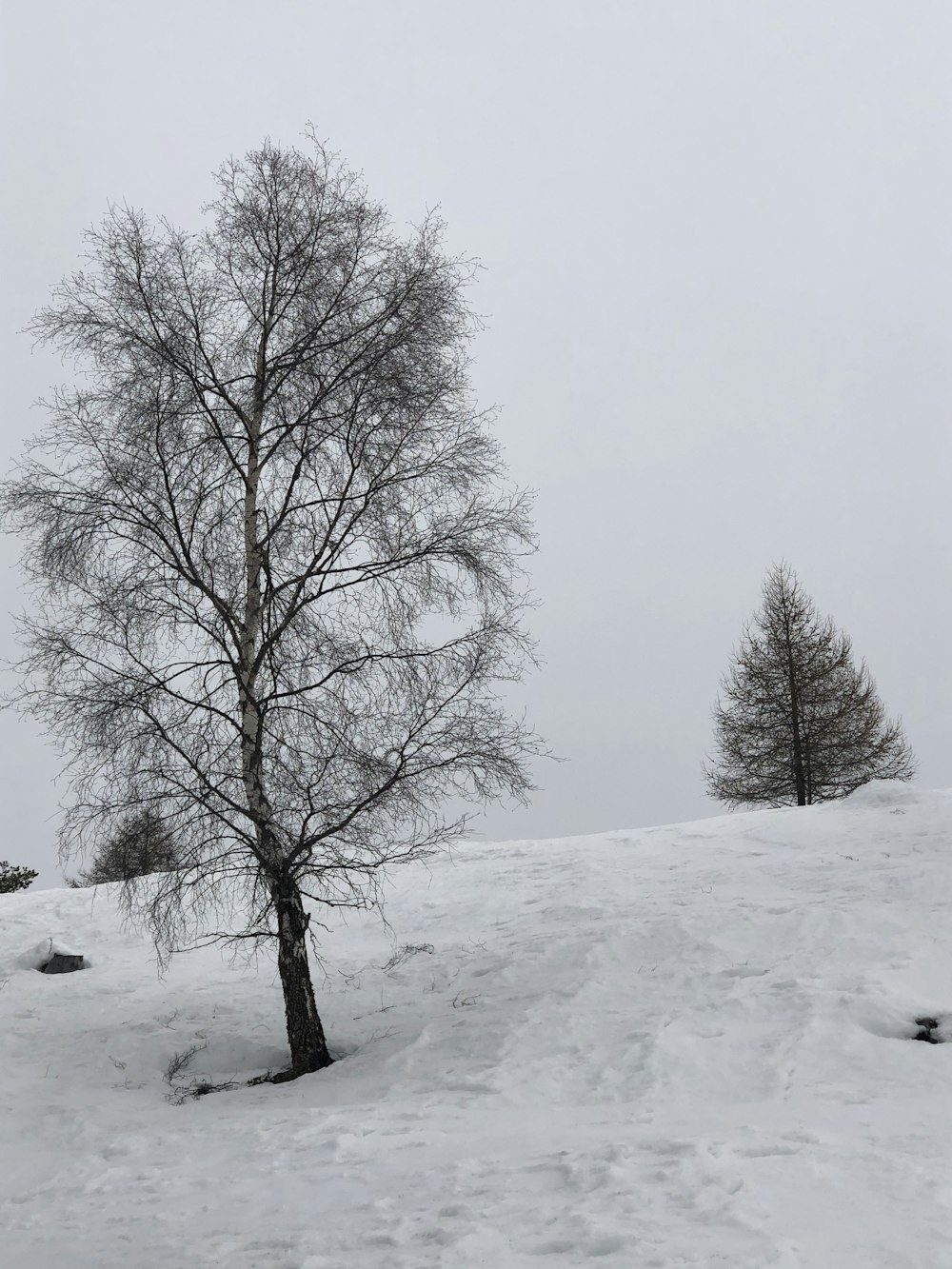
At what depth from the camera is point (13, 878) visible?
79.4 ft

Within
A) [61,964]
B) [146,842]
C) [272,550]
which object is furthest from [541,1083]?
[61,964]

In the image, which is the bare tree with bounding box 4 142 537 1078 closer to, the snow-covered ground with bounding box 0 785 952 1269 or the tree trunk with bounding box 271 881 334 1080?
the tree trunk with bounding box 271 881 334 1080

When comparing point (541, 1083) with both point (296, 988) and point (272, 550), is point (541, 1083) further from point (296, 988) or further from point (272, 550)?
point (272, 550)

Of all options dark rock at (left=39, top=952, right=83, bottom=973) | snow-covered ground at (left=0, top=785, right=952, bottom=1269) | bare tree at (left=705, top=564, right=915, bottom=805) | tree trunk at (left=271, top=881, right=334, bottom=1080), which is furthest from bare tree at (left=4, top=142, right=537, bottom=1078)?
bare tree at (left=705, top=564, right=915, bottom=805)

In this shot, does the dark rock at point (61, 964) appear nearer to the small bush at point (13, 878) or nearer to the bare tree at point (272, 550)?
the bare tree at point (272, 550)

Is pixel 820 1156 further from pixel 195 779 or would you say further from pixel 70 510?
pixel 70 510

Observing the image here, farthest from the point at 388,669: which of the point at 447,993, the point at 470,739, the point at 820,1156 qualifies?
the point at 820,1156

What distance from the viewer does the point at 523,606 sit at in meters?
9.64

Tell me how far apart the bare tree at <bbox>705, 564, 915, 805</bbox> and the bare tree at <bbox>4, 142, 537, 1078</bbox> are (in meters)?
13.7

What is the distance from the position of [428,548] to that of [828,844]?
773 cm

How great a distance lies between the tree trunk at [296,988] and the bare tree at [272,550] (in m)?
0.02

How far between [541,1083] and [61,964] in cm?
759

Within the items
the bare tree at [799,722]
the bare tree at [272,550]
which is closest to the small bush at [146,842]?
the bare tree at [272,550]

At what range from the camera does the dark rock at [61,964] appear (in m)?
12.1
